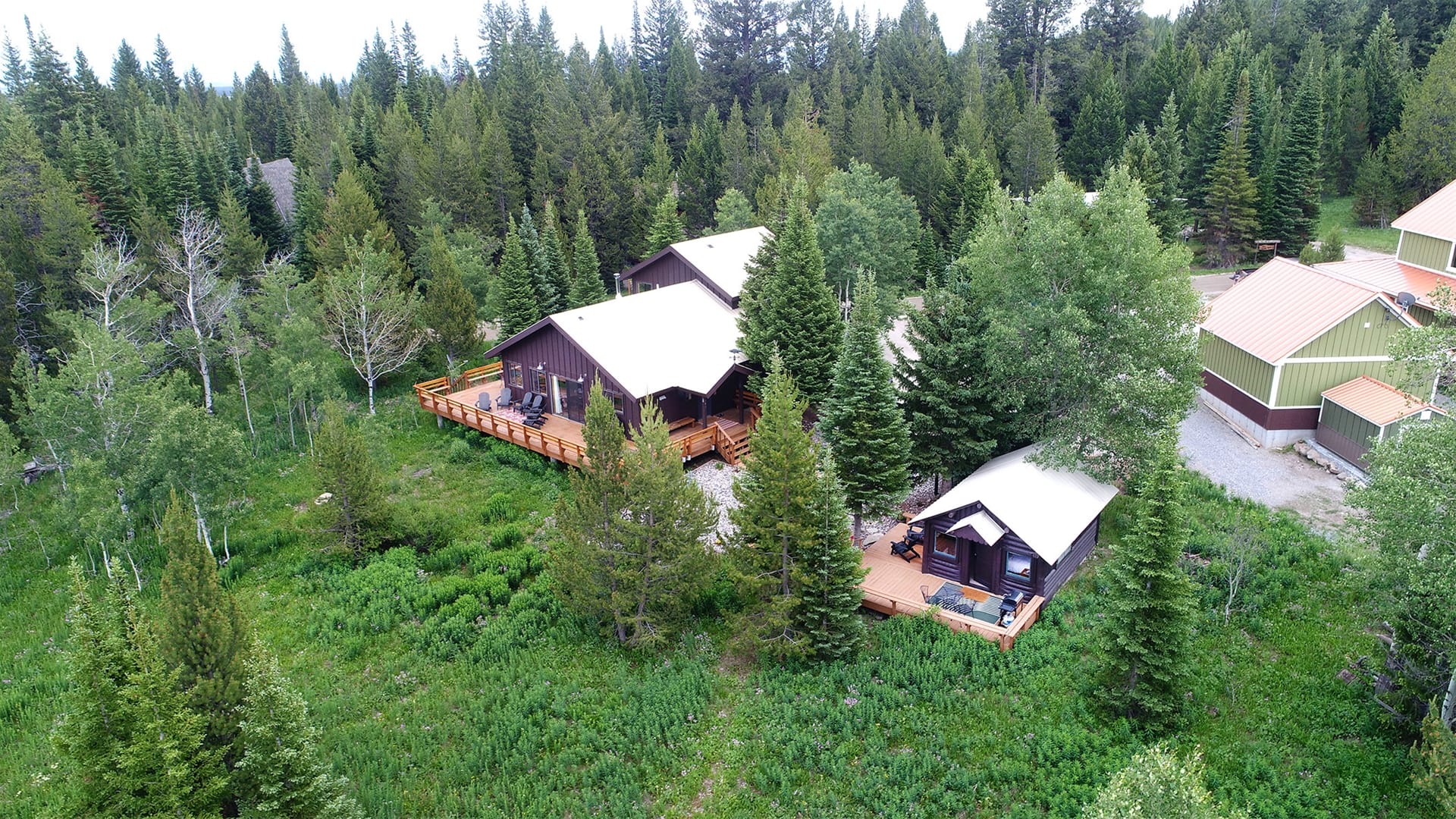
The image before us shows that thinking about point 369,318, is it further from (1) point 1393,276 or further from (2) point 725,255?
(1) point 1393,276

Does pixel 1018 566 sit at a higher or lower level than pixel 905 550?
higher

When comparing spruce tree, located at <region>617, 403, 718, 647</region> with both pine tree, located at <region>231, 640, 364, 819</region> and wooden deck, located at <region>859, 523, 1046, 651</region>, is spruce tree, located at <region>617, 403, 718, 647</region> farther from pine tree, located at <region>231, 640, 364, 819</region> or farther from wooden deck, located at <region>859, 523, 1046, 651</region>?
pine tree, located at <region>231, 640, 364, 819</region>

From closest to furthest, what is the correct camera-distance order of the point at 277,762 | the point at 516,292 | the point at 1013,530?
the point at 277,762
the point at 1013,530
the point at 516,292

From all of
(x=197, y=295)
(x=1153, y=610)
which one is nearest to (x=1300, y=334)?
(x=1153, y=610)

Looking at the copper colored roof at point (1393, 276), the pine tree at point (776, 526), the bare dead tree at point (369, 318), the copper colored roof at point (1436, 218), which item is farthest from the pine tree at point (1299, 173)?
the bare dead tree at point (369, 318)

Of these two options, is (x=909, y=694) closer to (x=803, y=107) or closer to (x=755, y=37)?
(x=803, y=107)

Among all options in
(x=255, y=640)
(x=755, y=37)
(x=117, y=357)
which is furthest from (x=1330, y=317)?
(x=755, y=37)

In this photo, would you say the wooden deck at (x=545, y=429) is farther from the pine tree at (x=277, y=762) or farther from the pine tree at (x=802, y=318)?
the pine tree at (x=277, y=762)
